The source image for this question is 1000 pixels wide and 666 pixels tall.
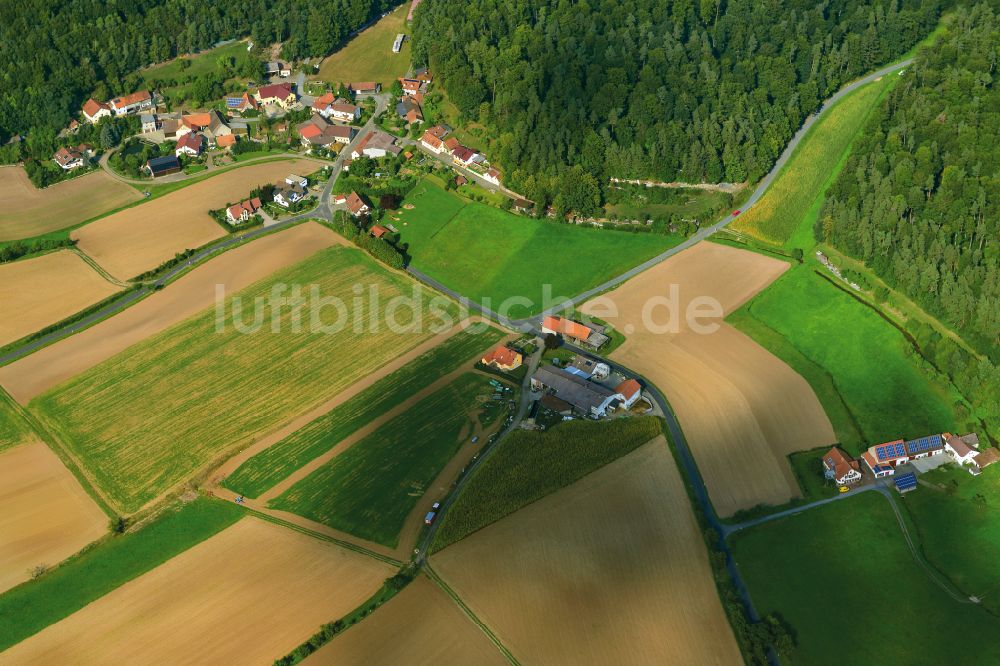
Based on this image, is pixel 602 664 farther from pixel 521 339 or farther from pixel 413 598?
pixel 521 339

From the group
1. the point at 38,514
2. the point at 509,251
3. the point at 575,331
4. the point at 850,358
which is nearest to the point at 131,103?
the point at 509,251

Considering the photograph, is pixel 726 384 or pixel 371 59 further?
pixel 371 59

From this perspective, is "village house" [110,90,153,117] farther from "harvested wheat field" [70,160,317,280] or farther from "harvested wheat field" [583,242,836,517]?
"harvested wheat field" [583,242,836,517]

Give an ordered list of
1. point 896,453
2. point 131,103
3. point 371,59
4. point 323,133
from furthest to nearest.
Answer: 1. point 371,59
2. point 131,103
3. point 323,133
4. point 896,453

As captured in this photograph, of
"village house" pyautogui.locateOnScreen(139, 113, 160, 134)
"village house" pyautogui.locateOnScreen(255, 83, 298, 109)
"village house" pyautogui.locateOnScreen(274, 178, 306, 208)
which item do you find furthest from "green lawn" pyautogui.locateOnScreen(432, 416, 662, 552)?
"village house" pyautogui.locateOnScreen(139, 113, 160, 134)

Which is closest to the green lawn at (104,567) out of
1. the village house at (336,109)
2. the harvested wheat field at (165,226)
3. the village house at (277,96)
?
the harvested wheat field at (165,226)

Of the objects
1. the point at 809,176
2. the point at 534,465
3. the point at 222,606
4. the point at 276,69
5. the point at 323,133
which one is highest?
the point at 809,176

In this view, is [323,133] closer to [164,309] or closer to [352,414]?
[164,309]
